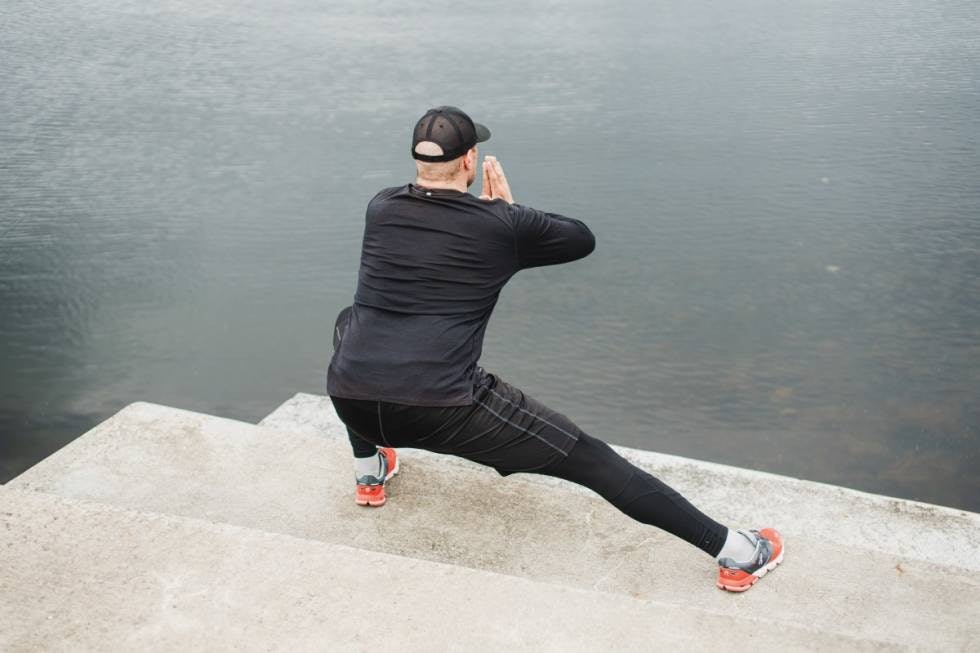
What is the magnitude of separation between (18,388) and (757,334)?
13.0ft

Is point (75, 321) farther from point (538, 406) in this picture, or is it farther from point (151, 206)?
point (538, 406)

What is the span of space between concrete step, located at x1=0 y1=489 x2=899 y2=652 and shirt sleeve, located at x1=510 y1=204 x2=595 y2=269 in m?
0.90

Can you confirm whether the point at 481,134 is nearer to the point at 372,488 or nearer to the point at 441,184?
the point at 441,184

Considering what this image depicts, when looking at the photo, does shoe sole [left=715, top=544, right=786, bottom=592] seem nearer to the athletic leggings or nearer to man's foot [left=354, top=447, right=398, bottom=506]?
the athletic leggings

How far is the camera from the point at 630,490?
2.87m

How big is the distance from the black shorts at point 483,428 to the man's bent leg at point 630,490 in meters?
0.05

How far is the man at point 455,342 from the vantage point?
2723 mm

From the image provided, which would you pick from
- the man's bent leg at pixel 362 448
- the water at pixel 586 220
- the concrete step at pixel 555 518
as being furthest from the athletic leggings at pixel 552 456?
the water at pixel 586 220

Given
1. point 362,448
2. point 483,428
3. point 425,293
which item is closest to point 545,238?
point 425,293

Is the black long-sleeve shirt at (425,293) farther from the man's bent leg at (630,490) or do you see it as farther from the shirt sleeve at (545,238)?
the man's bent leg at (630,490)

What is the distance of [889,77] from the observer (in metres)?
10.8

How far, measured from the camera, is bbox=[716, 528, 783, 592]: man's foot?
294cm

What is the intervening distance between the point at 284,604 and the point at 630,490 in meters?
1.03

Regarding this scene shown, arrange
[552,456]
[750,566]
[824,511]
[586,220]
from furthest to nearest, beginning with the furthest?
[586,220] → [824,511] → [750,566] → [552,456]
